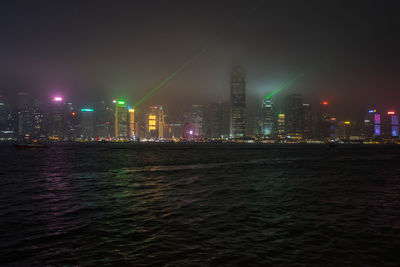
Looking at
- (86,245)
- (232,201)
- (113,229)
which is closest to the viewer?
(86,245)

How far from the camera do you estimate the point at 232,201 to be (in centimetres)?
2062

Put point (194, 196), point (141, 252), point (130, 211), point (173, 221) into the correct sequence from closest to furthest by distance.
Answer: point (141, 252)
point (173, 221)
point (130, 211)
point (194, 196)

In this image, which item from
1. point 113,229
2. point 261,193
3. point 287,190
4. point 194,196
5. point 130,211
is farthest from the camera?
point 287,190

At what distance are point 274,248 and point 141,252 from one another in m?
5.07

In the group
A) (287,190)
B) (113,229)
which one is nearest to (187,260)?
(113,229)

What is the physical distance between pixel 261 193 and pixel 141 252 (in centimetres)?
1589

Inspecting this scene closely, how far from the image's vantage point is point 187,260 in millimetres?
9516

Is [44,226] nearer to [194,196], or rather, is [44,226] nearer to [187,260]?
[187,260]

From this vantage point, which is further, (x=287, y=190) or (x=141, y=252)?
(x=287, y=190)

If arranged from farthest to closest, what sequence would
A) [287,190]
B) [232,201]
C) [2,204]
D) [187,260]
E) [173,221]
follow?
[287,190] < [232,201] < [2,204] < [173,221] < [187,260]

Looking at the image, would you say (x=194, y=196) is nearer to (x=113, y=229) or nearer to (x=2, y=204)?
(x=113, y=229)

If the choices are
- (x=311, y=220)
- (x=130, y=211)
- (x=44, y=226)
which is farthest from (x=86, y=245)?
(x=311, y=220)

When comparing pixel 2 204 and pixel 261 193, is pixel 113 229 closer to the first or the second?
pixel 2 204

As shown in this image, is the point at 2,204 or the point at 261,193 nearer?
the point at 2,204
